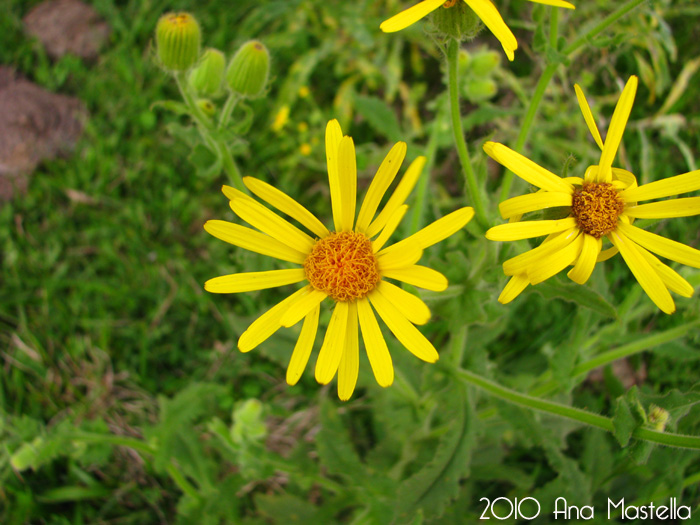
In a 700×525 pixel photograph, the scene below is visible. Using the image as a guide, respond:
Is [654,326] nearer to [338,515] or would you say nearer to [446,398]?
[446,398]

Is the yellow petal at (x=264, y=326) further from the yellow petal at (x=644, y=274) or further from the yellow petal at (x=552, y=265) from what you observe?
the yellow petal at (x=644, y=274)

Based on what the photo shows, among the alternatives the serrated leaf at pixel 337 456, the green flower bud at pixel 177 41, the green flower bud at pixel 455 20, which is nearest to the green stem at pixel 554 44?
the green flower bud at pixel 455 20

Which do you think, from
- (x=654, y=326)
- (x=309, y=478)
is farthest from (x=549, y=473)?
(x=309, y=478)

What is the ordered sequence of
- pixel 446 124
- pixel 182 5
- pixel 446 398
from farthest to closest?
1. pixel 182 5
2. pixel 446 124
3. pixel 446 398

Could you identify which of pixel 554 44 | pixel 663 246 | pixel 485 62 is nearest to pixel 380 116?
pixel 485 62

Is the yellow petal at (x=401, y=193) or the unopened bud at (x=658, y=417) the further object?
the unopened bud at (x=658, y=417)

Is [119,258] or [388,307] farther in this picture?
[119,258]

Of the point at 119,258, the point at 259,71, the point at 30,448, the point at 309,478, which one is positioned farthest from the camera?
the point at 119,258

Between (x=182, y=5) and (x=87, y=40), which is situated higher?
(x=182, y=5)
